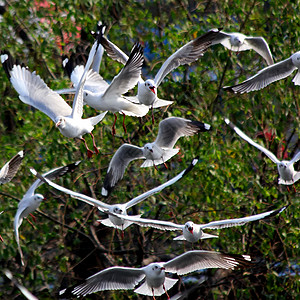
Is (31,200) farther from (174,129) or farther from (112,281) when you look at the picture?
(174,129)

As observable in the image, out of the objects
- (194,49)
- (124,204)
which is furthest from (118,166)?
(194,49)

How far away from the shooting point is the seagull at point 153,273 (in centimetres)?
582

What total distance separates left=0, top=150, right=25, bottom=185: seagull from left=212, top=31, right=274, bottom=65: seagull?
7.39 feet

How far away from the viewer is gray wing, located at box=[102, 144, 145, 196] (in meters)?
6.49

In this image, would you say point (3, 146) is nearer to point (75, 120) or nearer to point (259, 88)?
point (75, 120)

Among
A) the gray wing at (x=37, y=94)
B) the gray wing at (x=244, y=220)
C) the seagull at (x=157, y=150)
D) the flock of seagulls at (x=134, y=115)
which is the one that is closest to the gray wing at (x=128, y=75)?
the flock of seagulls at (x=134, y=115)

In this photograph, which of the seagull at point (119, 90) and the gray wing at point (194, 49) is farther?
the gray wing at point (194, 49)

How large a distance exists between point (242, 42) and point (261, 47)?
1.06ft

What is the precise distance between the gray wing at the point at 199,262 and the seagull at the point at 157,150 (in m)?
0.96

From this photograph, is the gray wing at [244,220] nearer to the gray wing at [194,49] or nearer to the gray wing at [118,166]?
the gray wing at [118,166]

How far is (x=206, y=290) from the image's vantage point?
671 cm

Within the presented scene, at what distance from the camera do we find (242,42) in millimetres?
6535

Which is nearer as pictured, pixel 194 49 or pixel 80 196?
pixel 80 196

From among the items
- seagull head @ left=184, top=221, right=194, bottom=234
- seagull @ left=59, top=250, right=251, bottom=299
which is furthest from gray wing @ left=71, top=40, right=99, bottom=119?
seagull @ left=59, top=250, right=251, bottom=299
